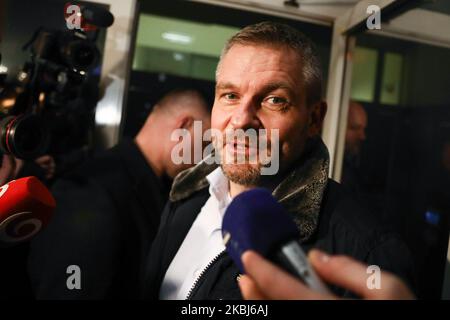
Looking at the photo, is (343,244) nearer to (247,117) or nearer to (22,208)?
(247,117)

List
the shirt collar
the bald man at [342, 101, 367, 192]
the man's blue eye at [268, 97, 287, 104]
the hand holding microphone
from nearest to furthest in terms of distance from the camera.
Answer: the hand holding microphone
the man's blue eye at [268, 97, 287, 104]
the shirt collar
the bald man at [342, 101, 367, 192]

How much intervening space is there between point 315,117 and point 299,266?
1.73ft

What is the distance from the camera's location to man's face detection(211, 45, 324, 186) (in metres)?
0.79

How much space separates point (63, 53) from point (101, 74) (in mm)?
159

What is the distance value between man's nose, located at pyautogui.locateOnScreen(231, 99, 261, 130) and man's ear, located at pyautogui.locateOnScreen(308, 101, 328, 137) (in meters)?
0.14

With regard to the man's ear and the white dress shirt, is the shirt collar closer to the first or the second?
the white dress shirt

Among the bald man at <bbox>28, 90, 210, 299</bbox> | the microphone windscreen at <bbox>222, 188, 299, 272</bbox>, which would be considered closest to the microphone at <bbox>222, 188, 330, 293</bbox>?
the microphone windscreen at <bbox>222, 188, 299, 272</bbox>

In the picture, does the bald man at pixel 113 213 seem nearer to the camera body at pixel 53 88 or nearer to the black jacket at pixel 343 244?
the camera body at pixel 53 88

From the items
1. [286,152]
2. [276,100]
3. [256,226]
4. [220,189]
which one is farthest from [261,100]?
[256,226]

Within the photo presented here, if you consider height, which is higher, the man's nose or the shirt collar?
the man's nose

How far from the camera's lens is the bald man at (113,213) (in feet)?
3.59

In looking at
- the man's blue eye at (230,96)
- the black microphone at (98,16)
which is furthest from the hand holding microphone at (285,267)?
the black microphone at (98,16)
